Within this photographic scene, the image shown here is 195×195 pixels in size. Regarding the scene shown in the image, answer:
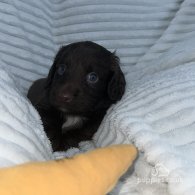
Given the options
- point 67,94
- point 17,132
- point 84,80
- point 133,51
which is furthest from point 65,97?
point 133,51

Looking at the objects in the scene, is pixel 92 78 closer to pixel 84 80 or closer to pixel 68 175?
pixel 84 80

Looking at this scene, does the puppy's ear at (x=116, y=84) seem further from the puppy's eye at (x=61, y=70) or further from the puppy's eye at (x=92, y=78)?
the puppy's eye at (x=61, y=70)

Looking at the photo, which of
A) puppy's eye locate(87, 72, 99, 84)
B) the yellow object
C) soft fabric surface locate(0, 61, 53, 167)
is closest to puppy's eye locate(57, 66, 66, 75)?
puppy's eye locate(87, 72, 99, 84)

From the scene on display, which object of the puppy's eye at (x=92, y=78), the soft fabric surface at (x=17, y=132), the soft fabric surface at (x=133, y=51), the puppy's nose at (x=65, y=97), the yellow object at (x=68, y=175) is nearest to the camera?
the yellow object at (x=68, y=175)

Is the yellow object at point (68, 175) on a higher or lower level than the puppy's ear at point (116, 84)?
higher

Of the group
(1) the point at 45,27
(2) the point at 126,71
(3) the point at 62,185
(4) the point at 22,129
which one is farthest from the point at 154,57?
(3) the point at 62,185

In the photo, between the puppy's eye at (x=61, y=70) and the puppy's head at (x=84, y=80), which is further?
the puppy's eye at (x=61, y=70)

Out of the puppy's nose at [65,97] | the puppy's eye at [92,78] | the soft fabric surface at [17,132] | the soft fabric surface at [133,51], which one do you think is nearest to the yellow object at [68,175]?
the soft fabric surface at [17,132]
